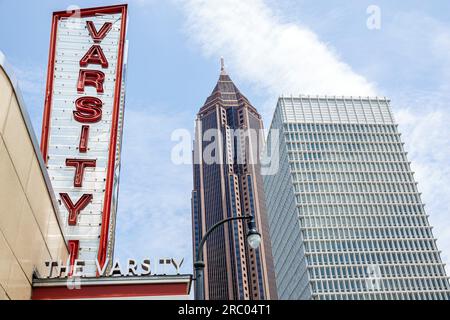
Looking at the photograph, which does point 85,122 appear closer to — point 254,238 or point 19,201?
point 19,201

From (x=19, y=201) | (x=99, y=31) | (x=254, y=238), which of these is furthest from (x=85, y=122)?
(x=254, y=238)

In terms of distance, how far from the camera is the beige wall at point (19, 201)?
12.6 metres

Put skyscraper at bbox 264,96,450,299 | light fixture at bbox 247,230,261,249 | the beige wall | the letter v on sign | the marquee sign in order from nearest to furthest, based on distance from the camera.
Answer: the beige wall, light fixture at bbox 247,230,261,249, the marquee sign, the letter v on sign, skyscraper at bbox 264,96,450,299

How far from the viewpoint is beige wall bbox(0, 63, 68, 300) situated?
12562 mm

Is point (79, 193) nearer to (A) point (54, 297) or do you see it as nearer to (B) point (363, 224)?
(A) point (54, 297)

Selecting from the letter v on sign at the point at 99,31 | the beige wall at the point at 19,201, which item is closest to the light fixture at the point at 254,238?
the beige wall at the point at 19,201

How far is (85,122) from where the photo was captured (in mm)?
26078

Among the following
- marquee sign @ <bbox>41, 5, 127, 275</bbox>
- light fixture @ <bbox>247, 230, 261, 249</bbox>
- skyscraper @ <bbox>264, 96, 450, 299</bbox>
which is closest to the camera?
light fixture @ <bbox>247, 230, 261, 249</bbox>

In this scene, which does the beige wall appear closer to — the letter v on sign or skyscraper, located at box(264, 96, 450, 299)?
the letter v on sign

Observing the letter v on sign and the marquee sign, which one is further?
the letter v on sign

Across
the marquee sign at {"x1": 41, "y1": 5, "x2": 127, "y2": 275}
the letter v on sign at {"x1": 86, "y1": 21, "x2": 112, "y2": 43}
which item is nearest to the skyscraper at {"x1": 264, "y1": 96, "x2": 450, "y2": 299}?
the letter v on sign at {"x1": 86, "y1": 21, "x2": 112, "y2": 43}

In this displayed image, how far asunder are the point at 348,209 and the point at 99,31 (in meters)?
87.5

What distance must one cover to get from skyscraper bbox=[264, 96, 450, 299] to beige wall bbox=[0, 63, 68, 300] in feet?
284

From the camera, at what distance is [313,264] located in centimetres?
9981
